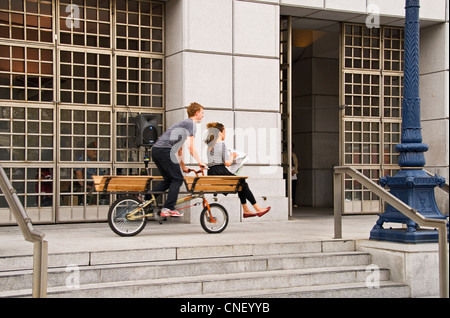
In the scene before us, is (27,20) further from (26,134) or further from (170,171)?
(170,171)

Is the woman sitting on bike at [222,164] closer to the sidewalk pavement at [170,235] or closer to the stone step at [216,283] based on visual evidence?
the sidewalk pavement at [170,235]

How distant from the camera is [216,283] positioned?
24.2 feet

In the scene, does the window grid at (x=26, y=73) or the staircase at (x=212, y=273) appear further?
the window grid at (x=26, y=73)

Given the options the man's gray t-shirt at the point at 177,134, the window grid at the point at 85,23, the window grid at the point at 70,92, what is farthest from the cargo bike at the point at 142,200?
the window grid at the point at 85,23

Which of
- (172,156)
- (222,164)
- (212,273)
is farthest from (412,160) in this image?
(172,156)

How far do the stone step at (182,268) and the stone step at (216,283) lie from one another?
0.28 ft

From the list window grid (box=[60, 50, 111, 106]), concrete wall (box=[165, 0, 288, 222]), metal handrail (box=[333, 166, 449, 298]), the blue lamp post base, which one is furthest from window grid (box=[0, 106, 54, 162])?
the blue lamp post base

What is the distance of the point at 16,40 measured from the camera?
1108 cm

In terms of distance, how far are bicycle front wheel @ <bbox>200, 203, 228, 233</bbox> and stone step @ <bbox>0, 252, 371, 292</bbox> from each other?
1.83 m

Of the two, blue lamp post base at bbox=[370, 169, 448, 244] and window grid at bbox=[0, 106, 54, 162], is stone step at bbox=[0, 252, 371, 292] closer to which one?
blue lamp post base at bbox=[370, 169, 448, 244]

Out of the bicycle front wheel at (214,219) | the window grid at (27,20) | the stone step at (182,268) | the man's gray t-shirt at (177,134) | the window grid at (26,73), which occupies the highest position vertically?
the window grid at (27,20)

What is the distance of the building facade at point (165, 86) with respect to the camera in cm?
1118

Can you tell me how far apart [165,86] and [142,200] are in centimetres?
349
